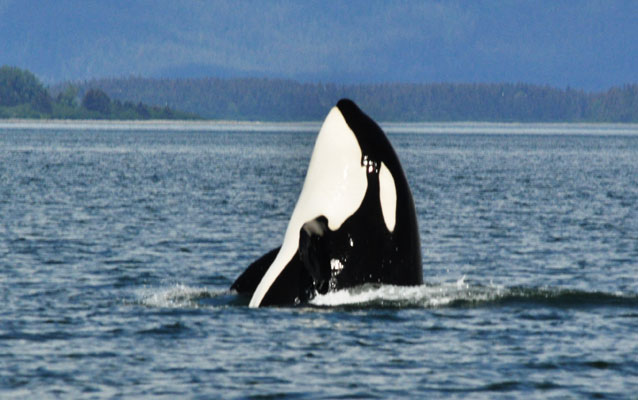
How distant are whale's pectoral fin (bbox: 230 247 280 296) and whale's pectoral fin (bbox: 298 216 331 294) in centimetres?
149

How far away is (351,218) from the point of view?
15602mm

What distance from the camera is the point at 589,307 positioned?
728 inches

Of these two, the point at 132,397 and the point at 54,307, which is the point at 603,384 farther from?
the point at 54,307

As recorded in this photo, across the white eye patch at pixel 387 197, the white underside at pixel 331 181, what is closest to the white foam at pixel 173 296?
the white underside at pixel 331 181

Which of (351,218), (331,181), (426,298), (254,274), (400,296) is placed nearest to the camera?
(351,218)

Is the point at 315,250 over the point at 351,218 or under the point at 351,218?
under

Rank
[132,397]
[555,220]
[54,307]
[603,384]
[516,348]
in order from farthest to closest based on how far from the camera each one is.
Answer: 1. [555,220]
2. [54,307]
3. [516,348]
4. [603,384]
5. [132,397]

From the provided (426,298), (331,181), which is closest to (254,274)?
(331,181)

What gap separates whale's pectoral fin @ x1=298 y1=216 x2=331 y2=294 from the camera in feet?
49.1

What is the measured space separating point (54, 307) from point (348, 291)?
513 cm

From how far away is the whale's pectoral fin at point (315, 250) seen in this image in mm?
14961

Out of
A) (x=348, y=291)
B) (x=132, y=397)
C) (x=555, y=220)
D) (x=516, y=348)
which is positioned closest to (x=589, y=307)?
(x=516, y=348)

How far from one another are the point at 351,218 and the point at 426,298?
2.76 m

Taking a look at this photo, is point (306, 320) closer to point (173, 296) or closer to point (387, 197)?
point (387, 197)
